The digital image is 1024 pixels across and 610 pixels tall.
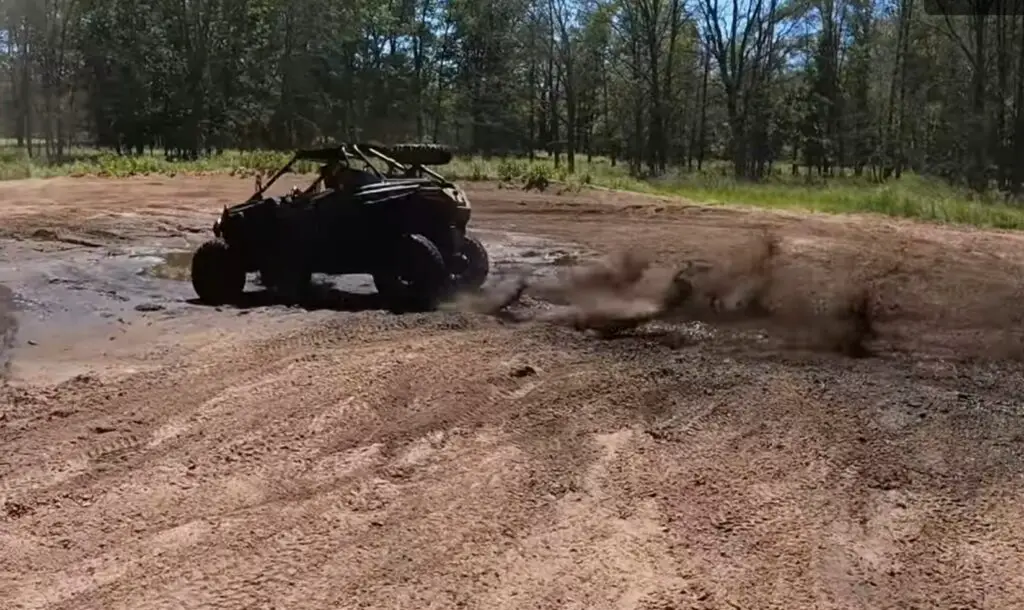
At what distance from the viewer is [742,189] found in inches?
1003

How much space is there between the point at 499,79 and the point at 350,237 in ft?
146

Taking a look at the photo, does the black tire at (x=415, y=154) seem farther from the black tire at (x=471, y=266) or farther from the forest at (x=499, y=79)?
the forest at (x=499, y=79)

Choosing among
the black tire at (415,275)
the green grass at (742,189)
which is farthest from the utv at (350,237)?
the green grass at (742,189)

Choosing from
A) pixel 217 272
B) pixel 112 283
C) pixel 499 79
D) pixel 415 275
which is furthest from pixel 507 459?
pixel 499 79

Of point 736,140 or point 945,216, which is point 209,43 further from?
point 945,216

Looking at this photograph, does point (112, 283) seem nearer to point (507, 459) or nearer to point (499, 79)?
point (507, 459)

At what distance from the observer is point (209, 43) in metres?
47.7

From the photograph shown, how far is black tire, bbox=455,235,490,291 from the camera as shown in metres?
11.0

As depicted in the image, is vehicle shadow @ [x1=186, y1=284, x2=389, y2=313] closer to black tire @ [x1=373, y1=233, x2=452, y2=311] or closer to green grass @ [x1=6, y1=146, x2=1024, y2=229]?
black tire @ [x1=373, y1=233, x2=452, y2=311]

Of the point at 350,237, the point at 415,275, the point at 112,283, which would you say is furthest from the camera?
the point at 112,283

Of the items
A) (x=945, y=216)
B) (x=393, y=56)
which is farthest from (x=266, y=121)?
(x=945, y=216)

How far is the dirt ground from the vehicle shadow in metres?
0.14

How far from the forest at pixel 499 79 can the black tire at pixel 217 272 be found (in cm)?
2770

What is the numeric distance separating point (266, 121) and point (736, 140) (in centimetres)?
2290
